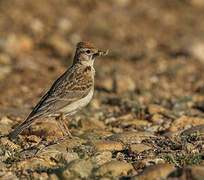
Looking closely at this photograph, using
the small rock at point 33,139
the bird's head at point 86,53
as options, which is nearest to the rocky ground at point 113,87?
the small rock at point 33,139

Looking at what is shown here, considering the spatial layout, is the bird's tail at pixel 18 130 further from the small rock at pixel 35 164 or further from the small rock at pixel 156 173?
the small rock at pixel 156 173

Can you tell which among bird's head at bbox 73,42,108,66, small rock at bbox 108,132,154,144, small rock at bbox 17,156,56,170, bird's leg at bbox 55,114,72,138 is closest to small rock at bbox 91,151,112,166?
small rock at bbox 17,156,56,170

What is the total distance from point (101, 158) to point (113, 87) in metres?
A: 4.83

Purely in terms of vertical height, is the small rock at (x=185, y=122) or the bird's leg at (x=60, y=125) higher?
the small rock at (x=185, y=122)

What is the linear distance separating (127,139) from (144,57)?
670 centimetres

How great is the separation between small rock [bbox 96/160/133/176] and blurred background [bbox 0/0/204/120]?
3.77 meters

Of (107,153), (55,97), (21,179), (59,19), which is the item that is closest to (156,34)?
(59,19)

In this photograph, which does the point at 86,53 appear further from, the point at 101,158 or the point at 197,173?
the point at 197,173

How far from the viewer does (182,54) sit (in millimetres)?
13000

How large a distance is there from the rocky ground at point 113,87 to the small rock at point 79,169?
0.04 ft

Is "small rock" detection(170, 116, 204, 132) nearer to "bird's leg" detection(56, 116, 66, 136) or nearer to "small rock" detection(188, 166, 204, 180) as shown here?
"bird's leg" detection(56, 116, 66, 136)

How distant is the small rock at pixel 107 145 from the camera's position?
5.98 metres

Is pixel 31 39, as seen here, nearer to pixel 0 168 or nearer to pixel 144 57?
pixel 144 57

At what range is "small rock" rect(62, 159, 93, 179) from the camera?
15.6 feet
